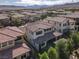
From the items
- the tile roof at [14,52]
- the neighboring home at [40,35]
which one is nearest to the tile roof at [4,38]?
the tile roof at [14,52]

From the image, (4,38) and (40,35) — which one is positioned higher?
(4,38)

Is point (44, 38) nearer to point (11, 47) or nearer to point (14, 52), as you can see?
point (11, 47)

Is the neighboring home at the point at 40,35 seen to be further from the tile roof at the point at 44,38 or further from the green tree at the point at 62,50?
the green tree at the point at 62,50

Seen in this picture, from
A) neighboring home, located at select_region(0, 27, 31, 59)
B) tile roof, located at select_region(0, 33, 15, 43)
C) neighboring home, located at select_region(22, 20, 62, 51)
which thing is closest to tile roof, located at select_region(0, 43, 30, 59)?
neighboring home, located at select_region(0, 27, 31, 59)

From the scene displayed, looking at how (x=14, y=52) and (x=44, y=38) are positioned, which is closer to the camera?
(x=14, y=52)

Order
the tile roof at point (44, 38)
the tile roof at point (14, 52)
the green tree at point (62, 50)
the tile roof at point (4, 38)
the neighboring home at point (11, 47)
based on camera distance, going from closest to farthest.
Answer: the tile roof at point (14, 52) → the neighboring home at point (11, 47) → the tile roof at point (4, 38) → the green tree at point (62, 50) → the tile roof at point (44, 38)

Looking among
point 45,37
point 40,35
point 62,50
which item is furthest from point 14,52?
point 45,37

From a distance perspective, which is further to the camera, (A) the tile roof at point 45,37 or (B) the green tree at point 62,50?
(A) the tile roof at point 45,37
